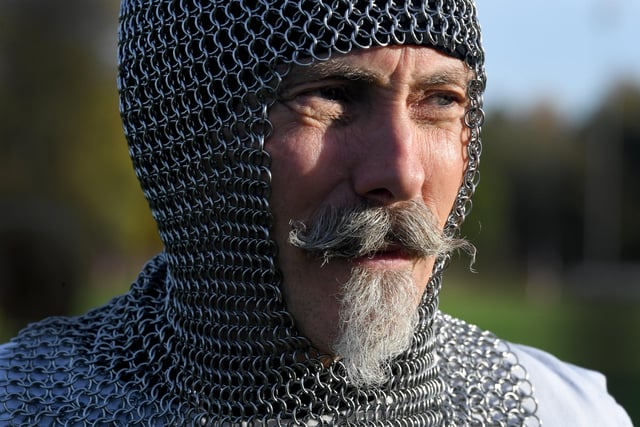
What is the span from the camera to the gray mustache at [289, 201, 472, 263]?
280cm

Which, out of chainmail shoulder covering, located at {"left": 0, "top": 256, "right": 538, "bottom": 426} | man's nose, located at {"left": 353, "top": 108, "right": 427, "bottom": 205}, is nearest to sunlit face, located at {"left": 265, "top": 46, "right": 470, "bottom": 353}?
man's nose, located at {"left": 353, "top": 108, "right": 427, "bottom": 205}

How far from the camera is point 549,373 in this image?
11.5ft

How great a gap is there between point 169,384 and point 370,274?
2.60ft

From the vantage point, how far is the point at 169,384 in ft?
10.3

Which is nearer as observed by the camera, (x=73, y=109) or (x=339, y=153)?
(x=339, y=153)

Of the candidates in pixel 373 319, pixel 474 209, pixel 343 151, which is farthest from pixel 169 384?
pixel 474 209

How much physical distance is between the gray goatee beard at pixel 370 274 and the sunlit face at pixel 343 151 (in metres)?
0.03

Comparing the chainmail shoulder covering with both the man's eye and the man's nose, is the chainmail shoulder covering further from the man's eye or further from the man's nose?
the man's eye

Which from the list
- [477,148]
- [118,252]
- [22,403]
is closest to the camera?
[22,403]

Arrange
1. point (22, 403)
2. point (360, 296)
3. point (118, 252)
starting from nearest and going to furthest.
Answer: point (360, 296) < point (22, 403) < point (118, 252)

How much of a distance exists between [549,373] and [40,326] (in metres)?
1.86

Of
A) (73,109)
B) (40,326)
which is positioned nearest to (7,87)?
(73,109)

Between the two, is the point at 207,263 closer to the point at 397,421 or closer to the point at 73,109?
the point at 397,421

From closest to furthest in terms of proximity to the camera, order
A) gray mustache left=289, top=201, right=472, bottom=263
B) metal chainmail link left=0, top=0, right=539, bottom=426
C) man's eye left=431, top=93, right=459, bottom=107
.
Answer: gray mustache left=289, top=201, right=472, bottom=263
metal chainmail link left=0, top=0, right=539, bottom=426
man's eye left=431, top=93, right=459, bottom=107
